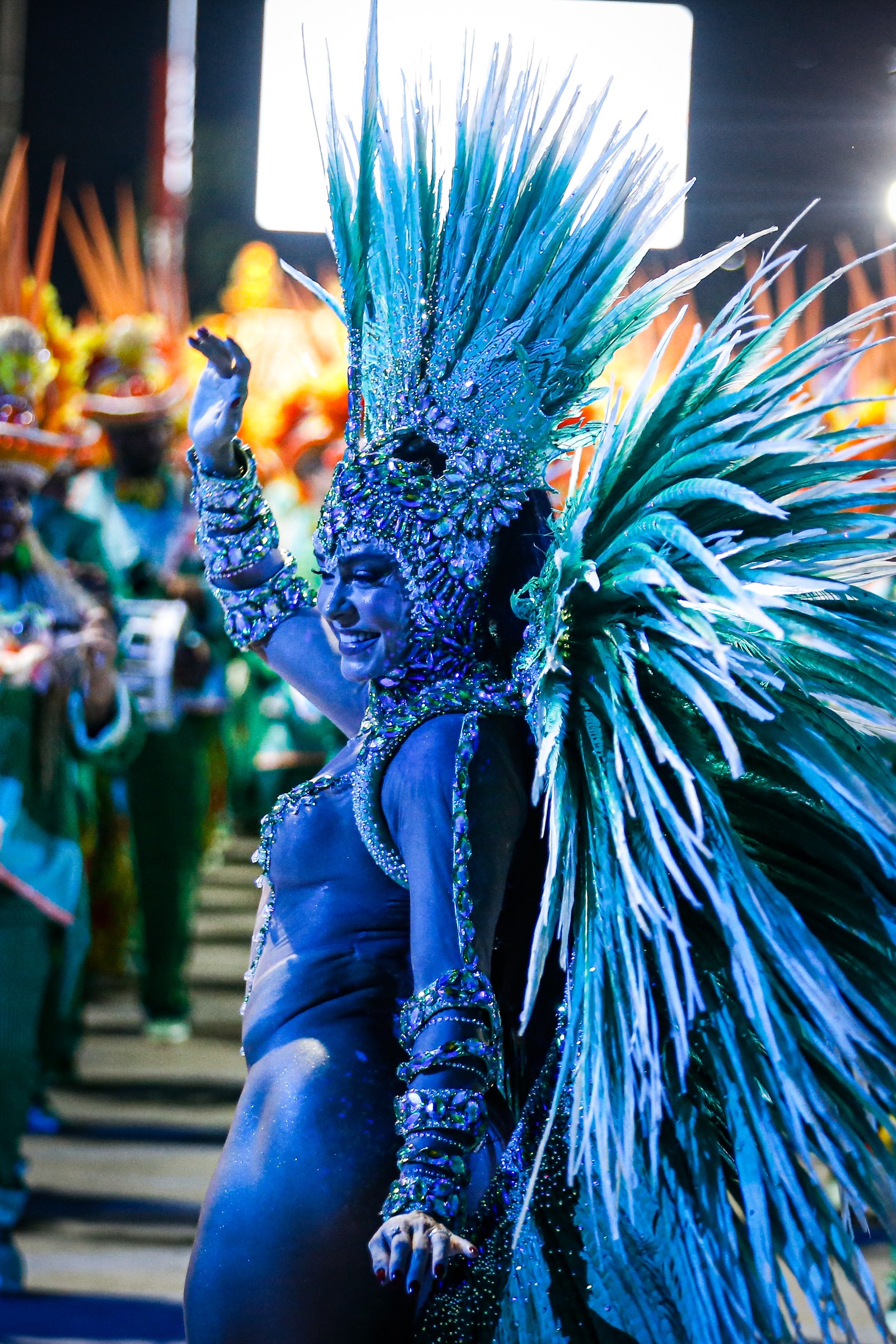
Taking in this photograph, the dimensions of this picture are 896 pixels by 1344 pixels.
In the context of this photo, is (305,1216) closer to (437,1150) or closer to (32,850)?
(437,1150)

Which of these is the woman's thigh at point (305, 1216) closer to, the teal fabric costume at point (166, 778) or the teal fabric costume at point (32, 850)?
the teal fabric costume at point (32, 850)

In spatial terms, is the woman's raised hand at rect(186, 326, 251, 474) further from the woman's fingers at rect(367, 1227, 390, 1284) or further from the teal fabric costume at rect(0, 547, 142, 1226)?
the teal fabric costume at rect(0, 547, 142, 1226)

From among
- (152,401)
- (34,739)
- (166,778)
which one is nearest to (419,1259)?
(34,739)

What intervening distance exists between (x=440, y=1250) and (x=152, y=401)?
469 cm

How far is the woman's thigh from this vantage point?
141cm

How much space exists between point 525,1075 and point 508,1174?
0.33 ft

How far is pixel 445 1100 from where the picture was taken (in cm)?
128

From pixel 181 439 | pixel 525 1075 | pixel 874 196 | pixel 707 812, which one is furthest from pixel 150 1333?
pixel 181 439

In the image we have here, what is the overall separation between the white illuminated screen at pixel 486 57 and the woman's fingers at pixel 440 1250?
986 millimetres

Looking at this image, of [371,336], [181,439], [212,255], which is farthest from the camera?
[212,255]

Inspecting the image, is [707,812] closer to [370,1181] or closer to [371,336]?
[370,1181]

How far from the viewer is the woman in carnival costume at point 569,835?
4.44 ft

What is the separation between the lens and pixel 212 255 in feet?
29.8

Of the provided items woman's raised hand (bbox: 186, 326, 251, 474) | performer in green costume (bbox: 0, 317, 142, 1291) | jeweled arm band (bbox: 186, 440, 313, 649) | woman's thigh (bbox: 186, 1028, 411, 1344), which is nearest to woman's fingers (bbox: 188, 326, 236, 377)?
woman's raised hand (bbox: 186, 326, 251, 474)
